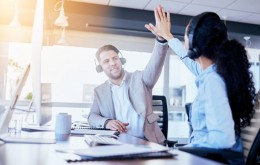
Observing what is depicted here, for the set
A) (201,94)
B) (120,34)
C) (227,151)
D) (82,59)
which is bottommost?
(227,151)

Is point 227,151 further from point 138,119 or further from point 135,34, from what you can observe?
point 135,34

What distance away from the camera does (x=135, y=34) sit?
4.87 m

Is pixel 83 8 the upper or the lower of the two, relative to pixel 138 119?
upper

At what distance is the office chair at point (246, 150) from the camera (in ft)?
3.21

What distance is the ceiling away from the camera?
4.00 m

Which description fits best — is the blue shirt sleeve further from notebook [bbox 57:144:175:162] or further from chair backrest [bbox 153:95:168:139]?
chair backrest [bbox 153:95:168:139]

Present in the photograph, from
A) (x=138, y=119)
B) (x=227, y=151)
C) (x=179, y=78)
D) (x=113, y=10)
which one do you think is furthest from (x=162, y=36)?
(x=179, y=78)

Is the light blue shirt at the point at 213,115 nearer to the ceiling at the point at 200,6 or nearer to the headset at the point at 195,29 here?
the headset at the point at 195,29

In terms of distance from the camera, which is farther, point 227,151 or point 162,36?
point 162,36

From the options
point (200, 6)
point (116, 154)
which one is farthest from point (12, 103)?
point (200, 6)

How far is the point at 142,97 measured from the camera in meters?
1.89

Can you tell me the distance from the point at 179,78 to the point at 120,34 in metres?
1.36

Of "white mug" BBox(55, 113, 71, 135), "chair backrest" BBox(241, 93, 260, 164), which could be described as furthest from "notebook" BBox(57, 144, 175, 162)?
"white mug" BBox(55, 113, 71, 135)

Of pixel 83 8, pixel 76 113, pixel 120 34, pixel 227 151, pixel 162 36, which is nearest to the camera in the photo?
pixel 227 151
